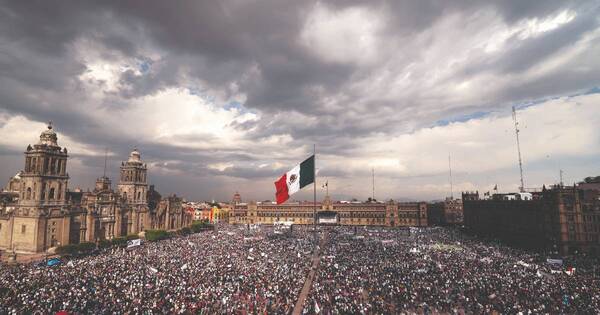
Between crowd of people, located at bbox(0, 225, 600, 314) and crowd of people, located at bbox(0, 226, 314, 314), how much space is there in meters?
0.08

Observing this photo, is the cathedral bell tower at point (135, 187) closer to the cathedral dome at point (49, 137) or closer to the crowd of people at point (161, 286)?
the cathedral dome at point (49, 137)

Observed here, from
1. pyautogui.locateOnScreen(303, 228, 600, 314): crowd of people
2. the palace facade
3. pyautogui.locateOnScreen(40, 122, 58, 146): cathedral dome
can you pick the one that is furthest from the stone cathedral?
the palace facade

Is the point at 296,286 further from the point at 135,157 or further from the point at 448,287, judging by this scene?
the point at 135,157

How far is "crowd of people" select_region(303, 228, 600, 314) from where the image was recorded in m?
24.4

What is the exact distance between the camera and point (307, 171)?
25516mm

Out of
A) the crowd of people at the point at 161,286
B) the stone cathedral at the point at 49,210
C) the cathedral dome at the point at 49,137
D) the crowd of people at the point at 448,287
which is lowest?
the crowd of people at the point at 448,287

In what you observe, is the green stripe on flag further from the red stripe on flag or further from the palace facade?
the palace facade

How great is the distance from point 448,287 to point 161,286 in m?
26.7

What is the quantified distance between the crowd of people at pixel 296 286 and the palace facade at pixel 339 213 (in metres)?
80.5

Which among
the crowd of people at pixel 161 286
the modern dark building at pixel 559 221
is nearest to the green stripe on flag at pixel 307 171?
the crowd of people at pixel 161 286

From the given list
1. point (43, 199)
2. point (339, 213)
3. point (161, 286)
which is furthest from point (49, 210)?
point (339, 213)

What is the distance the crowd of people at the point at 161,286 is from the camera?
23203mm

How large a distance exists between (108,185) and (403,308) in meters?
97.8

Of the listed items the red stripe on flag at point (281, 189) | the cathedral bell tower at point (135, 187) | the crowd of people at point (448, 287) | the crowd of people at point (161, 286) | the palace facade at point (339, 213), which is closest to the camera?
the crowd of people at point (161, 286)
